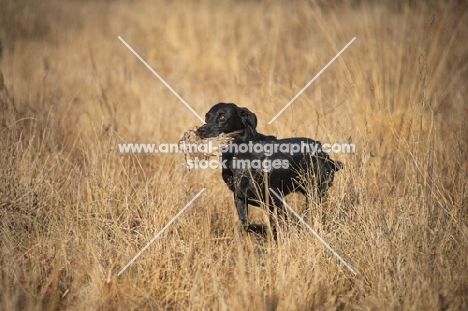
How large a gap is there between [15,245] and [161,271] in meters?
1.22

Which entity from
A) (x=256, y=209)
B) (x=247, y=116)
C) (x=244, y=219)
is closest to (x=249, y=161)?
(x=247, y=116)

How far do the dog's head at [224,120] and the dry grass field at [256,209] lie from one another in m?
0.54

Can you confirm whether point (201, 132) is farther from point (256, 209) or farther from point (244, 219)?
point (256, 209)

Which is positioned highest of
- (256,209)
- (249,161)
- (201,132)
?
(201,132)

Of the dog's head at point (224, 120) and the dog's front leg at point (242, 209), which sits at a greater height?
the dog's head at point (224, 120)

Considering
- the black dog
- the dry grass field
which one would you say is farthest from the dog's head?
the dry grass field

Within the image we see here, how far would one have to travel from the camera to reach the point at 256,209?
6.01 metres

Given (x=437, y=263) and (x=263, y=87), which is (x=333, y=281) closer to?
(x=437, y=263)

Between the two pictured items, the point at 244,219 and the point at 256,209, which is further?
the point at 256,209

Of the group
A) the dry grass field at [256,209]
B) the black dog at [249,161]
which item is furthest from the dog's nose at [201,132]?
the dry grass field at [256,209]

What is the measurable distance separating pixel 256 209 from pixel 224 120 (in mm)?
1224

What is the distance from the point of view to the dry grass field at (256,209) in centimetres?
402

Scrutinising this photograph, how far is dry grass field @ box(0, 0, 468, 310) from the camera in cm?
402

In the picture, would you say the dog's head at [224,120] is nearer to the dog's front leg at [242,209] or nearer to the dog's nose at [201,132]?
the dog's nose at [201,132]
